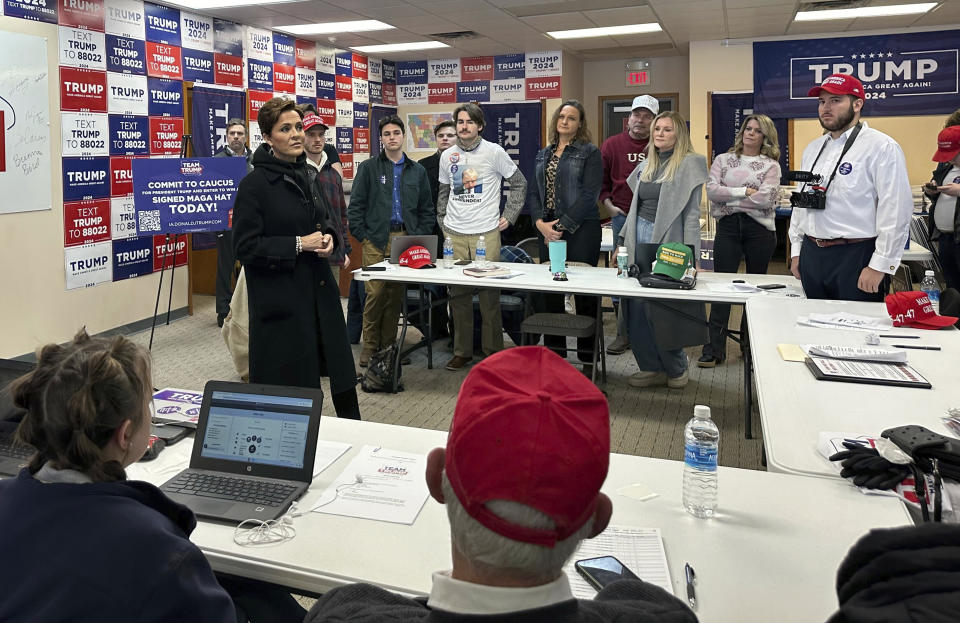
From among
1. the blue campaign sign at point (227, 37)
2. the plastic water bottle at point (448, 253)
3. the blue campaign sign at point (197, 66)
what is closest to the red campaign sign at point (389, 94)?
the blue campaign sign at point (227, 37)

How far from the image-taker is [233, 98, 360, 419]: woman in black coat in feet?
9.90

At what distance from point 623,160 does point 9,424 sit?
171 inches

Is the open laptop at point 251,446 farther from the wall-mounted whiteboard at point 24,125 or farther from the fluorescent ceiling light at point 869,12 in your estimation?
the fluorescent ceiling light at point 869,12

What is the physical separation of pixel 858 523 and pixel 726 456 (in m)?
2.21

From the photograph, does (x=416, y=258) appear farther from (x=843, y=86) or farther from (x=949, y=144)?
(x=949, y=144)

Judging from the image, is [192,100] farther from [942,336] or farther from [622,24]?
[942,336]

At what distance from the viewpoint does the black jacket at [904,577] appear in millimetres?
564

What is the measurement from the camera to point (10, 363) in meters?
1.96

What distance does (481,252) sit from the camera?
4.91 m

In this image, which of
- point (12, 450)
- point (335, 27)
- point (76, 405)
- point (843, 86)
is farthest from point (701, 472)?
point (335, 27)

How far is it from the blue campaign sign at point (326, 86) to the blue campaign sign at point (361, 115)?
19.1 inches

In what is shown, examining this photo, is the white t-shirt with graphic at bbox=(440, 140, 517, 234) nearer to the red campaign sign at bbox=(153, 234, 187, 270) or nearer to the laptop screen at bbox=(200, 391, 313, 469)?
the red campaign sign at bbox=(153, 234, 187, 270)

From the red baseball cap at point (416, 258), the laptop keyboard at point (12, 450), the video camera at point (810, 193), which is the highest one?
the video camera at point (810, 193)

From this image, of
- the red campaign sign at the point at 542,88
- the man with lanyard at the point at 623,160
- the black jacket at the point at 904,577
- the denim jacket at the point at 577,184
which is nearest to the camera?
the black jacket at the point at 904,577
